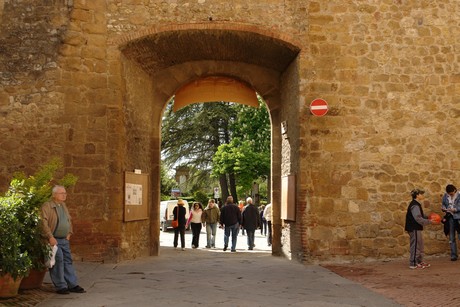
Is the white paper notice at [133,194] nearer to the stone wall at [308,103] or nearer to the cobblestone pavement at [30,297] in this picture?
the stone wall at [308,103]

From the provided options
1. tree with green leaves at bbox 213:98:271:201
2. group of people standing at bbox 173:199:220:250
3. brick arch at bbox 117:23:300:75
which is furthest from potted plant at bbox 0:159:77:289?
tree with green leaves at bbox 213:98:271:201

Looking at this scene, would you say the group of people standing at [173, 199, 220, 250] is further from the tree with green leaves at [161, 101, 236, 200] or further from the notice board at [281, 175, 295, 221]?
the tree with green leaves at [161, 101, 236, 200]

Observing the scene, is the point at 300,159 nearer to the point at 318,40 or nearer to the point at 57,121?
the point at 318,40

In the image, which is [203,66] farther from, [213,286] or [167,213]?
[167,213]

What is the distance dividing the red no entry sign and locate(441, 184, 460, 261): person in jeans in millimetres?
2720

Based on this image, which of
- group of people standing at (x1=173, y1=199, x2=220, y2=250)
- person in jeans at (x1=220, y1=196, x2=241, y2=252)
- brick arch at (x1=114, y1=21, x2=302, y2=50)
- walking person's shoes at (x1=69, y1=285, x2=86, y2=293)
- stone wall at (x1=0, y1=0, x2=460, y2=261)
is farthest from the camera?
group of people standing at (x1=173, y1=199, x2=220, y2=250)

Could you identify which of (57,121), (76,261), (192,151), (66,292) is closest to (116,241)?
(76,261)

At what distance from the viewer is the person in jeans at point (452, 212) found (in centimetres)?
1137

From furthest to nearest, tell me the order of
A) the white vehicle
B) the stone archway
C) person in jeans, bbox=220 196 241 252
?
the white vehicle → person in jeans, bbox=220 196 241 252 → the stone archway

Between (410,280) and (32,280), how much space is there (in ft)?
17.6

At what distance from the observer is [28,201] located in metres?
7.80

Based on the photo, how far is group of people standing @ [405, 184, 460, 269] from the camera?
10.3m

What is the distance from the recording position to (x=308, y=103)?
1192cm

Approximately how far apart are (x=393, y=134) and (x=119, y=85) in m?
5.48
